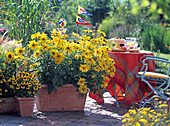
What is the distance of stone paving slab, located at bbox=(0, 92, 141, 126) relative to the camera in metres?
2.87

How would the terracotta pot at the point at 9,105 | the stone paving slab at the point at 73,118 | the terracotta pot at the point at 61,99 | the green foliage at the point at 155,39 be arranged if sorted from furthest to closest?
the green foliage at the point at 155,39
the terracotta pot at the point at 61,99
the terracotta pot at the point at 9,105
the stone paving slab at the point at 73,118

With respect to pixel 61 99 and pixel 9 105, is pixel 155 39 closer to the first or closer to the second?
pixel 61 99

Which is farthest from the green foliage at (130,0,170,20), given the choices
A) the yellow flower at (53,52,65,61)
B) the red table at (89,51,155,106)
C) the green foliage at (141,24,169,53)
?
the green foliage at (141,24,169,53)

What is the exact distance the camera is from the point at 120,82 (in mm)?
3836

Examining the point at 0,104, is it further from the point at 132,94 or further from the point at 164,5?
the point at 164,5

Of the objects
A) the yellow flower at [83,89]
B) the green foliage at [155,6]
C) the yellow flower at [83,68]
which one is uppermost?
the green foliage at [155,6]

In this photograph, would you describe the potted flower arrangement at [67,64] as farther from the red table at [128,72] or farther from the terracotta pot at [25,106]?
the red table at [128,72]

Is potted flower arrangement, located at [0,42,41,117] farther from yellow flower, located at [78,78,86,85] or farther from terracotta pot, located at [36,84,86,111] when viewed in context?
yellow flower, located at [78,78,86,85]

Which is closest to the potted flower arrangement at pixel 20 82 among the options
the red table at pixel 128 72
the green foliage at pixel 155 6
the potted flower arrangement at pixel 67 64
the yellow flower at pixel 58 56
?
the potted flower arrangement at pixel 67 64

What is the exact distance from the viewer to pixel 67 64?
3.14 meters

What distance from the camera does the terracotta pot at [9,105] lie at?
3145 millimetres

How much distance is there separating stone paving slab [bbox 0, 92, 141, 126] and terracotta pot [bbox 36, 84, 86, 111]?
0.09 m

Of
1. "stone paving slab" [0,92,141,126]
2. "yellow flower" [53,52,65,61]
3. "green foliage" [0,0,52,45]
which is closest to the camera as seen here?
"stone paving slab" [0,92,141,126]

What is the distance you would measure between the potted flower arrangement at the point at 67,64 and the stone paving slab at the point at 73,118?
0.66 ft
